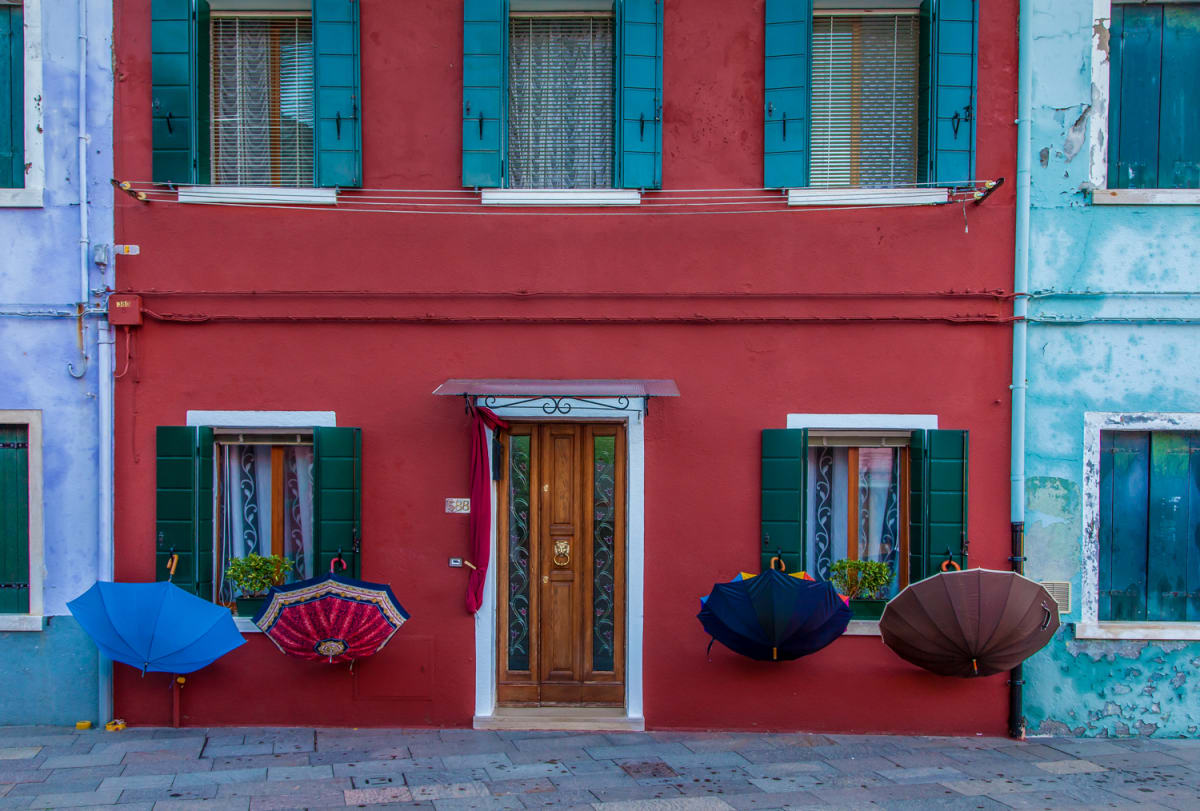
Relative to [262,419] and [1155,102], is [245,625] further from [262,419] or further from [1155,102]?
[1155,102]

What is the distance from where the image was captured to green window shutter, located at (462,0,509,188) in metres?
6.72

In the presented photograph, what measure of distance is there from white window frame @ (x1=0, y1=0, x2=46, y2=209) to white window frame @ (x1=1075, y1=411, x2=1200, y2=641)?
26.7 feet

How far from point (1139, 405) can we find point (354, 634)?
239 inches

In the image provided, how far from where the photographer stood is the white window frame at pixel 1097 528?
6.67 meters

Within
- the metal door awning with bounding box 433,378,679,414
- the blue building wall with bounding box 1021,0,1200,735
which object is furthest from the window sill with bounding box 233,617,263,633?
the blue building wall with bounding box 1021,0,1200,735

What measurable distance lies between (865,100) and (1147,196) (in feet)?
7.22

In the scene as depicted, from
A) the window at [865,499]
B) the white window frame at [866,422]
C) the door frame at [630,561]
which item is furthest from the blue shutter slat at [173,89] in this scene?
A: the white window frame at [866,422]

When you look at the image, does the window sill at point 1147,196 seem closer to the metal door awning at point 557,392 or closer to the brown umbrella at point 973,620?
the brown umbrella at point 973,620

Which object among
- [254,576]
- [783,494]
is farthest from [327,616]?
[783,494]

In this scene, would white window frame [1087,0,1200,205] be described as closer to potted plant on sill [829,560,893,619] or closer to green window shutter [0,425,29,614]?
potted plant on sill [829,560,893,619]

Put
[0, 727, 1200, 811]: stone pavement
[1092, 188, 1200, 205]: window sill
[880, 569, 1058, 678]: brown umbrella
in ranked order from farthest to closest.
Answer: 1. [1092, 188, 1200, 205]: window sill
2. [880, 569, 1058, 678]: brown umbrella
3. [0, 727, 1200, 811]: stone pavement

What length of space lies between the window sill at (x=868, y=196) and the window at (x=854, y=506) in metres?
1.86

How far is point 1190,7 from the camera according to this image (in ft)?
22.5

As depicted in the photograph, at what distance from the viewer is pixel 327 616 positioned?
6223 millimetres
